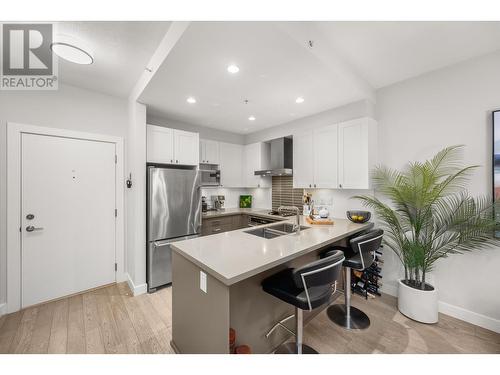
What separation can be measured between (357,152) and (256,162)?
6.47 feet

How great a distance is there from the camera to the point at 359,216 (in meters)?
2.65

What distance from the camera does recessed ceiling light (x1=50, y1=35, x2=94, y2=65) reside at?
5.67 feet

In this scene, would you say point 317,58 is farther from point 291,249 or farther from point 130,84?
point 130,84

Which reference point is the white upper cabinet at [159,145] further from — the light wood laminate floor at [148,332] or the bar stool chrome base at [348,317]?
the bar stool chrome base at [348,317]

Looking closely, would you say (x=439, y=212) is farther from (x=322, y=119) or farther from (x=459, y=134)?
(x=322, y=119)

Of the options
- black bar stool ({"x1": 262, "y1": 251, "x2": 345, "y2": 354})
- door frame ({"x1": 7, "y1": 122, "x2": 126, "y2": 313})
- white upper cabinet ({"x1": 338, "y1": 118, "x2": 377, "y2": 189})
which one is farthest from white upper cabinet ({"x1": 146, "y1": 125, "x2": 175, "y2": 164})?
white upper cabinet ({"x1": 338, "y1": 118, "x2": 377, "y2": 189})

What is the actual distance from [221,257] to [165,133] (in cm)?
239

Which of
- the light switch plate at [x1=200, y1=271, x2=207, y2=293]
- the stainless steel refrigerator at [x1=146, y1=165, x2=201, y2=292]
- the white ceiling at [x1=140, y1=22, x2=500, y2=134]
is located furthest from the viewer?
the stainless steel refrigerator at [x1=146, y1=165, x2=201, y2=292]

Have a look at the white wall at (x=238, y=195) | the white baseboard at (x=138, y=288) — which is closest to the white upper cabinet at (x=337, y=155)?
the white wall at (x=238, y=195)

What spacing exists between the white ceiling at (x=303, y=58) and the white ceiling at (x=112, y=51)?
0.76 feet

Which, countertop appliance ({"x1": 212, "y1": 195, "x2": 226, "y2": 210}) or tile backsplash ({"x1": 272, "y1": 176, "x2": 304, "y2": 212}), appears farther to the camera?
countertop appliance ({"x1": 212, "y1": 195, "x2": 226, "y2": 210})

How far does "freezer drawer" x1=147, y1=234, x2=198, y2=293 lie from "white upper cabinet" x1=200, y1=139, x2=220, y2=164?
65.8 inches

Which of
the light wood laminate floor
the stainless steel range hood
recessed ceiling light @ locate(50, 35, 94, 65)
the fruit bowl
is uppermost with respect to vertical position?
recessed ceiling light @ locate(50, 35, 94, 65)

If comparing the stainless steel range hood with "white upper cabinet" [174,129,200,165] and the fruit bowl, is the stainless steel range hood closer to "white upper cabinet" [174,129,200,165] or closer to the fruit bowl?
"white upper cabinet" [174,129,200,165]
